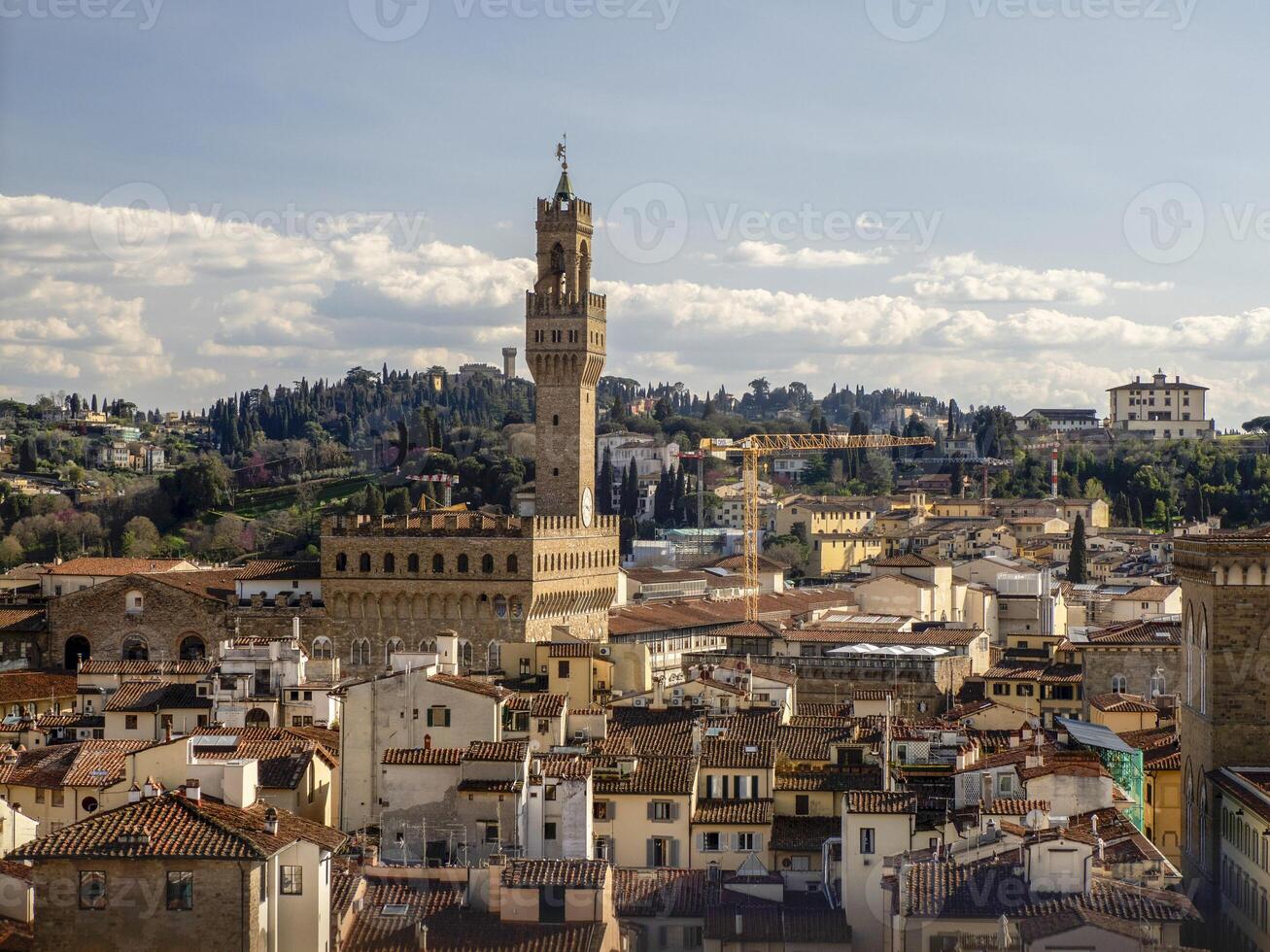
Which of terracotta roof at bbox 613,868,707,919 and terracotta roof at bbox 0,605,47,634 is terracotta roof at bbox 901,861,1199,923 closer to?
terracotta roof at bbox 613,868,707,919

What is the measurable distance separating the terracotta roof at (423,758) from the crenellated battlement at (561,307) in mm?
28663

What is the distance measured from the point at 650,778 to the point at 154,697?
11952 millimetres

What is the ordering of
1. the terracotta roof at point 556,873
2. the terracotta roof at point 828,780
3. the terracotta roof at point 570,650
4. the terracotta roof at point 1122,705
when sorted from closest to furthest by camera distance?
the terracotta roof at point 556,873 < the terracotta roof at point 828,780 < the terracotta roof at point 1122,705 < the terracotta roof at point 570,650

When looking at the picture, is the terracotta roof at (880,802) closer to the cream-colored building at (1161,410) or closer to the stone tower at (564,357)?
the stone tower at (564,357)

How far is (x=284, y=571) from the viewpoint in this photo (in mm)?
56688

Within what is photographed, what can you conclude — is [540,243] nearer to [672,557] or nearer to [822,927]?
[822,927]

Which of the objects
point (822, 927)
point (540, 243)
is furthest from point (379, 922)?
point (540, 243)

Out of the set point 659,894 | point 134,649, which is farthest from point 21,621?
point 659,894

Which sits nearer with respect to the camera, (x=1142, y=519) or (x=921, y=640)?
(x=921, y=640)

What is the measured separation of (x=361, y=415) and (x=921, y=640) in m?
138

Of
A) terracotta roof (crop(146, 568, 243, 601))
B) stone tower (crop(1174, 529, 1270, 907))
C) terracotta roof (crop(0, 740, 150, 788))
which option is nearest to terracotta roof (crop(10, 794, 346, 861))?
terracotta roof (crop(0, 740, 150, 788))

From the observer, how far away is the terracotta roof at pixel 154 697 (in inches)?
1512

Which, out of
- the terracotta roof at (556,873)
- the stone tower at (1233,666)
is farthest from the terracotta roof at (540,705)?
the stone tower at (1233,666)

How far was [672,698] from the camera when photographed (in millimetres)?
39000
